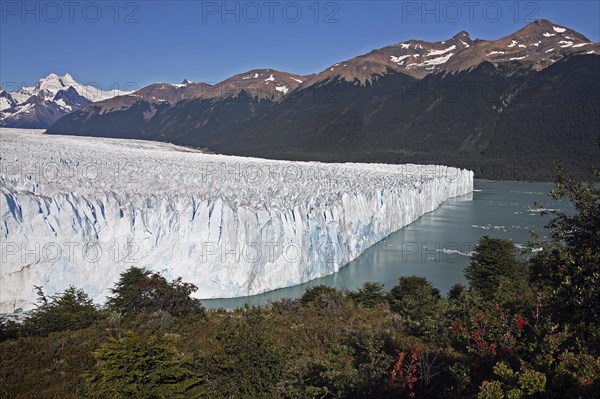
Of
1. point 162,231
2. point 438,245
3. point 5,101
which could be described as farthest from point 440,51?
point 162,231

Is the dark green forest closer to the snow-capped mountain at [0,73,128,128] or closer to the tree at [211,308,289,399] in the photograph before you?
the tree at [211,308,289,399]

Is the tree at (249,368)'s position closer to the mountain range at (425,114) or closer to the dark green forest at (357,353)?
the dark green forest at (357,353)

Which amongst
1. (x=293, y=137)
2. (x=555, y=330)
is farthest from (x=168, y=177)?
(x=293, y=137)

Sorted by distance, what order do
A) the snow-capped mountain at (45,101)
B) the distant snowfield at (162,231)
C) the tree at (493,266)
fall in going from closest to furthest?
the distant snowfield at (162,231) < the tree at (493,266) < the snow-capped mountain at (45,101)

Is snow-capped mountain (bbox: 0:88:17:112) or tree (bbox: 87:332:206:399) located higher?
snow-capped mountain (bbox: 0:88:17:112)

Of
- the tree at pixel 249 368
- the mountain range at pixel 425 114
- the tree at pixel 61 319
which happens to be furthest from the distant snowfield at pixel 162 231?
the mountain range at pixel 425 114

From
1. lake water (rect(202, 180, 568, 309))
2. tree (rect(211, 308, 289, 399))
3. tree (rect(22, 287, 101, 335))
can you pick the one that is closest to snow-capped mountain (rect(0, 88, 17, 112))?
lake water (rect(202, 180, 568, 309))

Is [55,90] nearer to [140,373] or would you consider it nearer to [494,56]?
[494,56]
